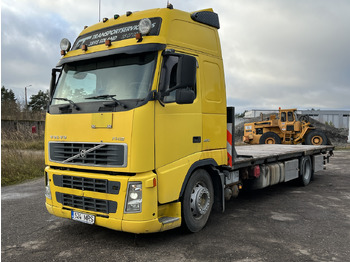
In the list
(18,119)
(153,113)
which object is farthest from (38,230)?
(18,119)

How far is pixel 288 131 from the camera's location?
19.2 m

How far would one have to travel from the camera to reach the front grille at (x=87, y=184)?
405 centimetres

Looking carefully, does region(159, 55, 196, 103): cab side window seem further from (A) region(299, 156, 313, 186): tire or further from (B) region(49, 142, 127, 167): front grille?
(A) region(299, 156, 313, 186): tire

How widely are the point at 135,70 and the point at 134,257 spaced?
2398 mm

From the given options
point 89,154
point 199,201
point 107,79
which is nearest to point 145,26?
point 107,79

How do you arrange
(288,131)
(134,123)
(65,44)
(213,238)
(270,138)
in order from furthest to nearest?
(270,138)
(288,131)
(65,44)
(213,238)
(134,123)

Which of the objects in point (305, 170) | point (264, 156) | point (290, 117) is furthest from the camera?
point (290, 117)

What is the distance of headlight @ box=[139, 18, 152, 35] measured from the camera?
4258 mm

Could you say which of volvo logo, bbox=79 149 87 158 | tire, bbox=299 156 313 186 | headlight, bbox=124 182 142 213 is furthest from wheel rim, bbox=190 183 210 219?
tire, bbox=299 156 313 186

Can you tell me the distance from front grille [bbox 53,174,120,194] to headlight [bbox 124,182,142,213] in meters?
0.17

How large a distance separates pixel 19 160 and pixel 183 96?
8973 mm

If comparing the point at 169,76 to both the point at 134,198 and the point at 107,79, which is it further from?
the point at 134,198

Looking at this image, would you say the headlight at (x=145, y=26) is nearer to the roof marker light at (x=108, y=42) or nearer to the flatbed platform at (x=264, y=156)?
the roof marker light at (x=108, y=42)

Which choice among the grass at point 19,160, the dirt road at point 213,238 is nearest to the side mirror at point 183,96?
the dirt road at point 213,238
